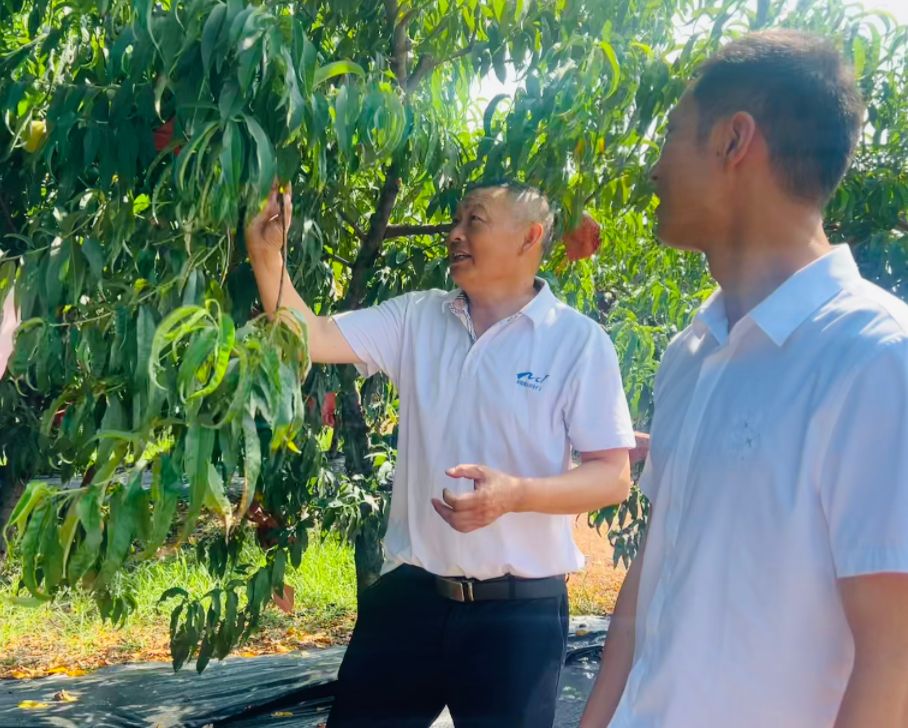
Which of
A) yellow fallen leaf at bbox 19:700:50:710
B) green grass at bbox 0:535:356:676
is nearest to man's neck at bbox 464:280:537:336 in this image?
green grass at bbox 0:535:356:676

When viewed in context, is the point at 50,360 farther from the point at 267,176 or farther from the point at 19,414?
the point at 19,414

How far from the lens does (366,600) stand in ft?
6.86

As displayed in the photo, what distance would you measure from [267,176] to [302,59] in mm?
195

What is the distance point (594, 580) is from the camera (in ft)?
19.4

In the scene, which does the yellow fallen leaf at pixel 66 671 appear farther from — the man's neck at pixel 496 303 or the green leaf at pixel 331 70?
the green leaf at pixel 331 70

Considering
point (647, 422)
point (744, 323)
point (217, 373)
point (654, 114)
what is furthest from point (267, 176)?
point (647, 422)

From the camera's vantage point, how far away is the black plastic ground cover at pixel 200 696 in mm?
3205

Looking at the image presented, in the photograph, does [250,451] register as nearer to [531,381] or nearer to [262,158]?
[262,158]

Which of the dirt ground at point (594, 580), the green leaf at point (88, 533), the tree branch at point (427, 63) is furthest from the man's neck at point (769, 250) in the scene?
the dirt ground at point (594, 580)

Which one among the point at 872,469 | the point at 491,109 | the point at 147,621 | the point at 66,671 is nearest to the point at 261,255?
the point at 491,109

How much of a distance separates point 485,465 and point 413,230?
0.80 m

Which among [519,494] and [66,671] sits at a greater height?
[519,494]

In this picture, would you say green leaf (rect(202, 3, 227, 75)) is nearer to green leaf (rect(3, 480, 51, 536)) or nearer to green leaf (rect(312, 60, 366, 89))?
green leaf (rect(312, 60, 366, 89))

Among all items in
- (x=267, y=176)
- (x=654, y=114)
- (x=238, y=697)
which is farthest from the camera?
(x=238, y=697)
